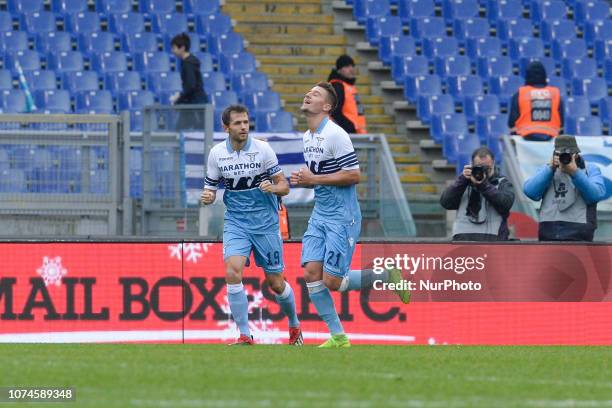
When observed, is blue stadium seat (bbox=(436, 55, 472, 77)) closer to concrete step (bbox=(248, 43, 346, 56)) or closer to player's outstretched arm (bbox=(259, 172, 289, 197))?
concrete step (bbox=(248, 43, 346, 56))


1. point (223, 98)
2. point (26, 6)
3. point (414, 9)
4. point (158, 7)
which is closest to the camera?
point (223, 98)

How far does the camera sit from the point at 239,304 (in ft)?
40.1

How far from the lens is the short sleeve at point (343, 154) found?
38.3ft

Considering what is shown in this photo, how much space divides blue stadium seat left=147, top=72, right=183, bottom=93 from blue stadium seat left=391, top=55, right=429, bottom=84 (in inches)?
147

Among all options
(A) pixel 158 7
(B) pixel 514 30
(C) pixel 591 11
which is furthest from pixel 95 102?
(C) pixel 591 11

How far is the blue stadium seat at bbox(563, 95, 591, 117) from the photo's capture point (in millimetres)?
23266

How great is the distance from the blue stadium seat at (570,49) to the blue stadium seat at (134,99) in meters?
7.65

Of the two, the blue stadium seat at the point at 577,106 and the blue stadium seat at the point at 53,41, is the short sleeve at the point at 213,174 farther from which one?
the blue stadium seat at the point at 577,106

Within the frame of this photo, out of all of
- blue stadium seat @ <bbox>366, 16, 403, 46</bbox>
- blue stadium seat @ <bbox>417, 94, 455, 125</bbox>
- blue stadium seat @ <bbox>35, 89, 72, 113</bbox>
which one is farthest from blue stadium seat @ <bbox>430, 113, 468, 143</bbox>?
blue stadium seat @ <bbox>35, 89, 72, 113</bbox>

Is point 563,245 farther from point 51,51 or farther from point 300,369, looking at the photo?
point 51,51

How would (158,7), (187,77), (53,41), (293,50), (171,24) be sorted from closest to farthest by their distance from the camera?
(187,77)
(53,41)
(171,24)
(158,7)
(293,50)

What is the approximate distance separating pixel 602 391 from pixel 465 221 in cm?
638

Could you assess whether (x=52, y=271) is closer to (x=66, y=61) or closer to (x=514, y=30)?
(x=66, y=61)

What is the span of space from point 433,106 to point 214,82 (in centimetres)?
337
